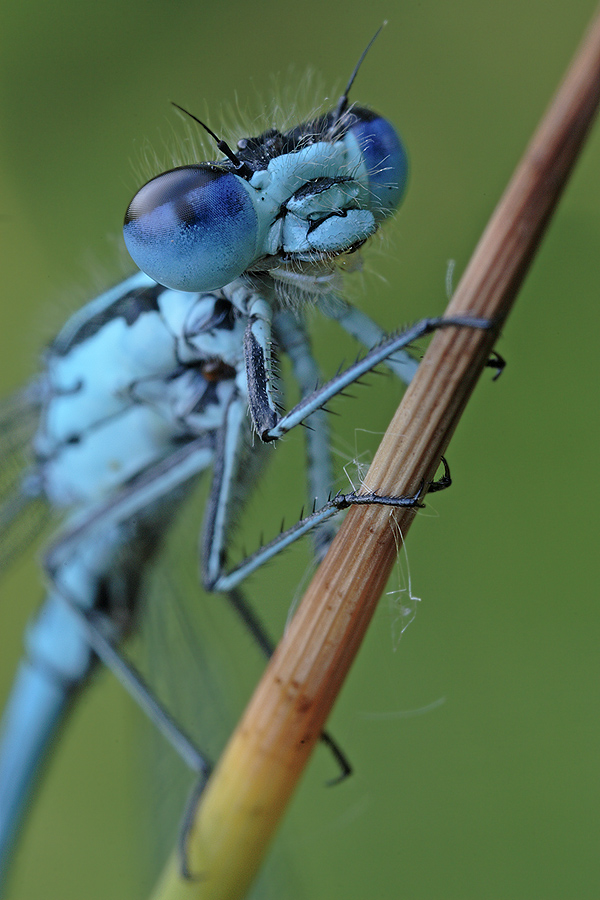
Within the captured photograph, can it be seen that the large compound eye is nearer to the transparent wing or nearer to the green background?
the green background

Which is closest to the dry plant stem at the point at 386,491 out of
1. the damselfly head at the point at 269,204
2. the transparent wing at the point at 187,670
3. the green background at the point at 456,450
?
the damselfly head at the point at 269,204

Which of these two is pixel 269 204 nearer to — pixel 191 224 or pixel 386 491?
pixel 191 224

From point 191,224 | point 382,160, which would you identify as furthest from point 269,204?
point 382,160

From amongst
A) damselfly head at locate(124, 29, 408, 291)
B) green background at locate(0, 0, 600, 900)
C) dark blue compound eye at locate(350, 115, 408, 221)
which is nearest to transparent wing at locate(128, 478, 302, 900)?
green background at locate(0, 0, 600, 900)

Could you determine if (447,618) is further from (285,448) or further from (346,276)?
(346,276)

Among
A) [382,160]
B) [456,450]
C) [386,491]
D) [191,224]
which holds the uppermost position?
[191,224]

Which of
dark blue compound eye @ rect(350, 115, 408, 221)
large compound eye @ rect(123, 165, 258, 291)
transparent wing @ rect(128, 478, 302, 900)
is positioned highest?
large compound eye @ rect(123, 165, 258, 291)
